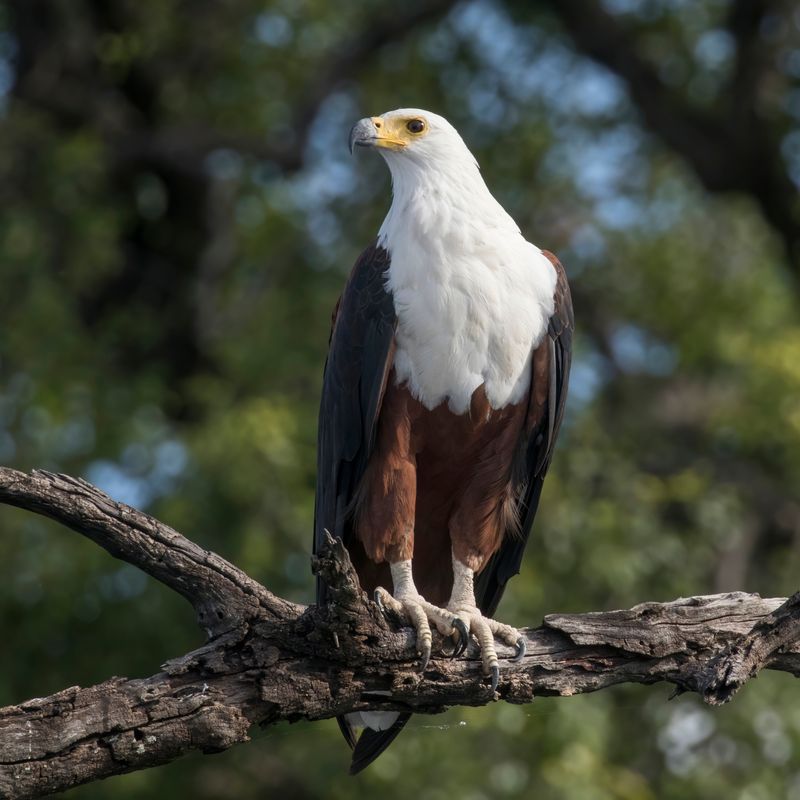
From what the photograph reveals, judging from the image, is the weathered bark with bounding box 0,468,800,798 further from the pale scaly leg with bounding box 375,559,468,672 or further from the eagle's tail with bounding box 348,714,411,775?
the eagle's tail with bounding box 348,714,411,775

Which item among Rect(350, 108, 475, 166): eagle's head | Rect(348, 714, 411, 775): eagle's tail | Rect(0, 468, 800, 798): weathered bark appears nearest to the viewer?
Rect(0, 468, 800, 798): weathered bark

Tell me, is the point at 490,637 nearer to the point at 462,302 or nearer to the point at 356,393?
the point at 356,393

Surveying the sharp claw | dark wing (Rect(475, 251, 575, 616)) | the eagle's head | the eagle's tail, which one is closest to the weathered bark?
the sharp claw

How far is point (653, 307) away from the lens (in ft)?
42.9

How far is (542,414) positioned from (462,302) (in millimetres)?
533

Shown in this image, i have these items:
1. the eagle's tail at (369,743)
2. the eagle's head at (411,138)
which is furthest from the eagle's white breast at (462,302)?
the eagle's tail at (369,743)

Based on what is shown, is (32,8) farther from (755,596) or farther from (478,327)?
(755,596)

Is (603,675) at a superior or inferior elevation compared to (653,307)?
inferior

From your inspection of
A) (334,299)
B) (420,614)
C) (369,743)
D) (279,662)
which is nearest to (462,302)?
(420,614)

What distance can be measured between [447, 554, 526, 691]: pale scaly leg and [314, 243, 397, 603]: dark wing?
0.43 m

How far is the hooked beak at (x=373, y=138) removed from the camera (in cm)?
498

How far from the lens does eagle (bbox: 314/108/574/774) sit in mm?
4574

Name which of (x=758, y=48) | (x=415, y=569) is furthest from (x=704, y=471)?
(x=415, y=569)

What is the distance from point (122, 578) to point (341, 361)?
4.87 meters
